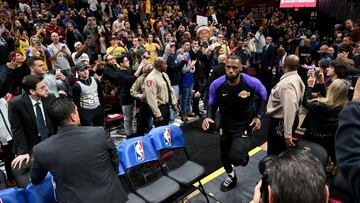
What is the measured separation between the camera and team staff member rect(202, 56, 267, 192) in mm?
3725

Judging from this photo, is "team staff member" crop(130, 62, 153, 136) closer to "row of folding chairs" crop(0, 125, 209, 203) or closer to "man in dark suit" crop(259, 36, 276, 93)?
"row of folding chairs" crop(0, 125, 209, 203)

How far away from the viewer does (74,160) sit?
2199mm

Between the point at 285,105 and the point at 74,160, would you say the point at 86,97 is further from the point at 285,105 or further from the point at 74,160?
the point at 285,105

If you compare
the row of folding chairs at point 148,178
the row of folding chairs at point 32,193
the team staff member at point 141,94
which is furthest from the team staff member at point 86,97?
the row of folding chairs at point 32,193

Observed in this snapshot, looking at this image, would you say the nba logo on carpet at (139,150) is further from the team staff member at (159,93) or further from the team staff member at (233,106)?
the team staff member at (159,93)

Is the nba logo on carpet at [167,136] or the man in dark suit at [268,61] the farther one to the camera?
the man in dark suit at [268,61]

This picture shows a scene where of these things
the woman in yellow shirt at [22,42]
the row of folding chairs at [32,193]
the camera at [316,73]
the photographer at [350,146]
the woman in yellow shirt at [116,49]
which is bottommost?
the row of folding chairs at [32,193]

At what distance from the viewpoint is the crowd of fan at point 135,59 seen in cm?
415

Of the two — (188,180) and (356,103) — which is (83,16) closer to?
(188,180)

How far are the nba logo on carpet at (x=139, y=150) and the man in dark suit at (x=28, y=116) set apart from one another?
1.17 metres

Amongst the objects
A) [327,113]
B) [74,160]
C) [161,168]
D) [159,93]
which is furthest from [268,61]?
[74,160]

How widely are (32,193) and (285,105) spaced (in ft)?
9.57

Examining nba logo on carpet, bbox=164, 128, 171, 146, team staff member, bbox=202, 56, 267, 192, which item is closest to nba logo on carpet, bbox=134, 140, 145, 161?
nba logo on carpet, bbox=164, 128, 171, 146

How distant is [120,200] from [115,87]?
4.28m
